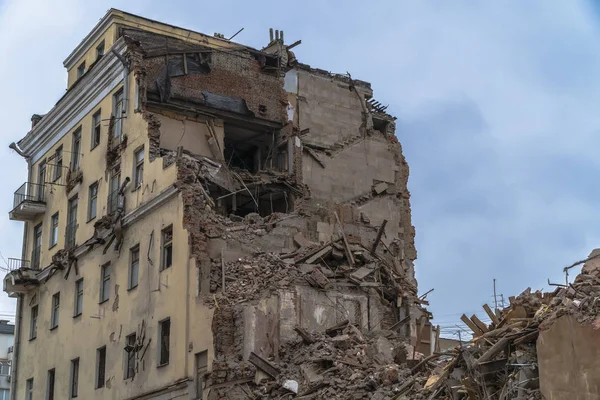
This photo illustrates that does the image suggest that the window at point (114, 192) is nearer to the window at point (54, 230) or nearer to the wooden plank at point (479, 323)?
the window at point (54, 230)

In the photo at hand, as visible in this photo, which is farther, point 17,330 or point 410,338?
point 17,330

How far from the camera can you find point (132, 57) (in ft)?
112

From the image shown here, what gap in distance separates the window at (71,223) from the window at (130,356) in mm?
6789

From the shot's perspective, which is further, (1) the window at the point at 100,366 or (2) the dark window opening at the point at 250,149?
(2) the dark window opening at the point at 250,149

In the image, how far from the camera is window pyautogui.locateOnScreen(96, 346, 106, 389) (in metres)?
33.3

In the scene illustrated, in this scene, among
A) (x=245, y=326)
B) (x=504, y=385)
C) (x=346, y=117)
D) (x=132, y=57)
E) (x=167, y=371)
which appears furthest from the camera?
(x=346, y=117)

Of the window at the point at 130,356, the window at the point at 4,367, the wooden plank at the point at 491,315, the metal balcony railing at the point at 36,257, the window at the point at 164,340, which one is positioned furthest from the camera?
the window at the point at 4,367

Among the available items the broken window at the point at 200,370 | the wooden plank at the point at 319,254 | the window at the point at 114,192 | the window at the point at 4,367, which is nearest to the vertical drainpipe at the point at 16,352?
the window at the point at 114,192

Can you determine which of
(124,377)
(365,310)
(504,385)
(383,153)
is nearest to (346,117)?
(383,153)

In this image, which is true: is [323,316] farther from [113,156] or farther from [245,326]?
[113,156]

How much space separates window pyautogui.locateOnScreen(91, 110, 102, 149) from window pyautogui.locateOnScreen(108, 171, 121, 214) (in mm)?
2434

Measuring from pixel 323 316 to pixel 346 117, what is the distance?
12.4 metres

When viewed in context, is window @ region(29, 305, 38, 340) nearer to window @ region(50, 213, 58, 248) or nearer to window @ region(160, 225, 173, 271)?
window @ region(50, 213, 58, 248)

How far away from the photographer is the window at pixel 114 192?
3462 centimetres
